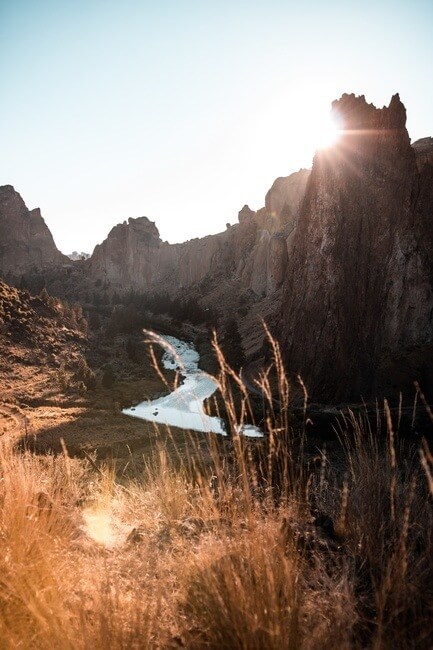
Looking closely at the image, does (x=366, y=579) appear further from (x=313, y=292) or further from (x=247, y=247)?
(x=247, y=247)

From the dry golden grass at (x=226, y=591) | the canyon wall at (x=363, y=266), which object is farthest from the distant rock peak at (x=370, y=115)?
the dry golden grass at (x=226, y=591)

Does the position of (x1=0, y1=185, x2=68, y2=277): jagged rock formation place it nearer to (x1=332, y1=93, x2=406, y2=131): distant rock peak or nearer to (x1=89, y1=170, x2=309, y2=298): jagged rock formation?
(x1=89, y1=170, x2=309, y2=298): jagged rock formation

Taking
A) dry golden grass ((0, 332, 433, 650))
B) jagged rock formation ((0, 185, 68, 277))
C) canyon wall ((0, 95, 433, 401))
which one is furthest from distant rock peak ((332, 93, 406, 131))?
jagged rock formation ((0, 185, 68, 277))

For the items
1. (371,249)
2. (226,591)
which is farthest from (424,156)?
(226,591)

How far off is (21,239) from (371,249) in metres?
122

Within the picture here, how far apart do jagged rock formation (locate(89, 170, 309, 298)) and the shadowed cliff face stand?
30.7 m

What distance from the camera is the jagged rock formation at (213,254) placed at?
7362cm

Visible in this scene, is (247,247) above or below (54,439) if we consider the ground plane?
above

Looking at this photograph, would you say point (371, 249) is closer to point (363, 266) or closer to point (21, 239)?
point (363, 266)

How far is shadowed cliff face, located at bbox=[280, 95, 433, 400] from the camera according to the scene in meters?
32.8

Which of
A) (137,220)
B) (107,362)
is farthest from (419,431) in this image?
(137,220)

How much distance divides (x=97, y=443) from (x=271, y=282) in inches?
2034

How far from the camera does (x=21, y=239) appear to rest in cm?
12500

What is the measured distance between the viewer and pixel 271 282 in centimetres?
6731
